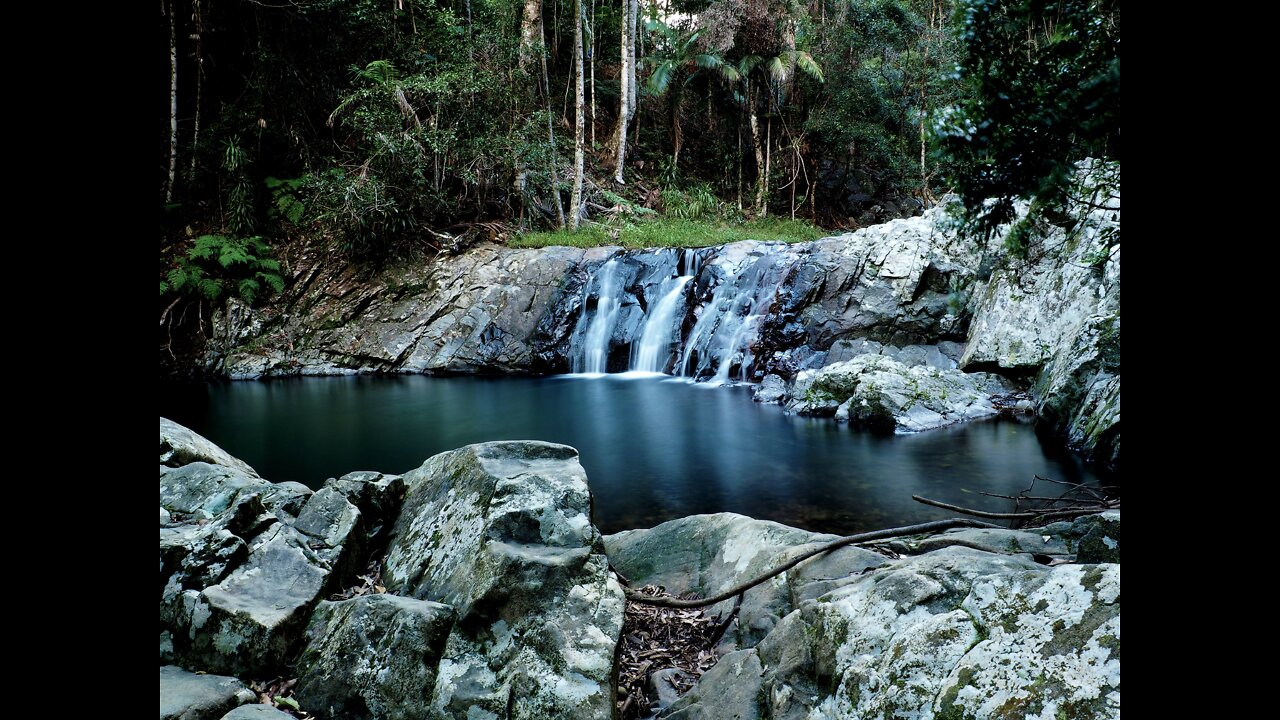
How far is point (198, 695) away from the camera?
97.5 inches

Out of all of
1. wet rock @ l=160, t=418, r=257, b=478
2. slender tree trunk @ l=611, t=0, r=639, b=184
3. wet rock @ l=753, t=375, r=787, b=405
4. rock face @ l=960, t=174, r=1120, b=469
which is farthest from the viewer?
slender tree trunk @ l=611, t=0, r=639, b=184

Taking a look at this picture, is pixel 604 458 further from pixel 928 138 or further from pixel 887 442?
pixel 928 138

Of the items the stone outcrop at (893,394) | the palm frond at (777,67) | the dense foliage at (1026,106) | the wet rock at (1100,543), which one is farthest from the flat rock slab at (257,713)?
the palm frond at (777,67)

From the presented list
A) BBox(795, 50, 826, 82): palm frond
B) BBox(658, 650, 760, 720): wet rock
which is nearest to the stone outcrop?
BBox(658, 650, 760, 720): wet rock

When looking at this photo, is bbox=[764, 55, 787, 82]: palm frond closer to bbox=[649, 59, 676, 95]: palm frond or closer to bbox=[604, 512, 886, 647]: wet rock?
bbox=[649, 59, 676, 95]: palm frond

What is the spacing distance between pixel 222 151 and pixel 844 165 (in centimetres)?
2059

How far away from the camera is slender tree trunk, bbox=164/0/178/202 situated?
47.3 feet

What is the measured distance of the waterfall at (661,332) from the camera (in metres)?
14.3

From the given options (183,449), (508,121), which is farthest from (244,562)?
(508,121)

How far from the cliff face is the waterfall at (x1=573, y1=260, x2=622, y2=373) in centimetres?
3

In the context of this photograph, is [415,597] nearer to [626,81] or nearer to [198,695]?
[198,695]

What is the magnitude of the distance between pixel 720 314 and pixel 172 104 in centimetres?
1256

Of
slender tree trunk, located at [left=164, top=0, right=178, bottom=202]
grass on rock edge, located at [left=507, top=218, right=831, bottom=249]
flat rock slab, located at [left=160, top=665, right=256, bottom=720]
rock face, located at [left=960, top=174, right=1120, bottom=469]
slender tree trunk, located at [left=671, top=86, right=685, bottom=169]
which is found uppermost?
slender tree trunk, located at [left=671, top=86, right=685, bottom=169]
